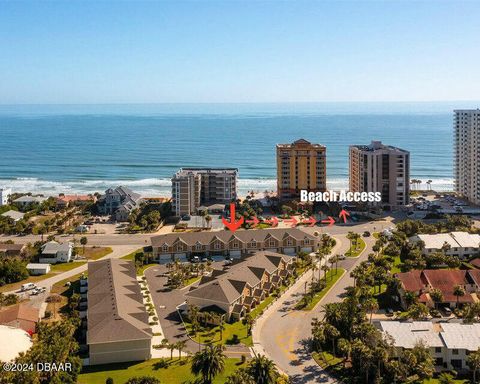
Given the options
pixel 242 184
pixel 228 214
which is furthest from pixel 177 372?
pixel 242 184

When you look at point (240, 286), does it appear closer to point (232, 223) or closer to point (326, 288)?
point (326, 288)

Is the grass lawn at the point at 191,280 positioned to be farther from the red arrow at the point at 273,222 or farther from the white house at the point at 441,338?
the red arrow at the point at 273,222

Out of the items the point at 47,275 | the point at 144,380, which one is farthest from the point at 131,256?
the point at 144,380

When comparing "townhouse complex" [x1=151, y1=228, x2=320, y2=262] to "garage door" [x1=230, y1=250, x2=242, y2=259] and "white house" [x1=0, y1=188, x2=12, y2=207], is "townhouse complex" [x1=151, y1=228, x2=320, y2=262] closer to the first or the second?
"garage door" [x1=230, y1=250, x2=242, y2=259]

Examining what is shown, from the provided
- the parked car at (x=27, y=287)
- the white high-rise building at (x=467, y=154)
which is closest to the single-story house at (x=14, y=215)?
the parked car at (x=27, y=287)

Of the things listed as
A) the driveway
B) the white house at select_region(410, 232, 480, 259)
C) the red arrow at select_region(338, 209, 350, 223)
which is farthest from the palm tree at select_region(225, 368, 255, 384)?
the red arrow at select_region(338, 209, 350, 223)

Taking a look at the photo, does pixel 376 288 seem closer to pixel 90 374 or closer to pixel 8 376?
pixel 90 374
